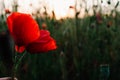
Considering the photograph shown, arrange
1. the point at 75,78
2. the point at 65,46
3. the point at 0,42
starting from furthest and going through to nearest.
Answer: the point at 65,46
the point at 75,78
the point at 0,42

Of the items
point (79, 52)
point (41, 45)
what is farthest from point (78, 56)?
point (41, 45)

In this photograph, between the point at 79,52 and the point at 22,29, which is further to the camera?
the point at 79,52

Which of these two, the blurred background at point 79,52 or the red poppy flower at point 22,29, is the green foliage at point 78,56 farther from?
the red poppy flower at point 22,29

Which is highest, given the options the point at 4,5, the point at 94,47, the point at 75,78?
the point at 4,5

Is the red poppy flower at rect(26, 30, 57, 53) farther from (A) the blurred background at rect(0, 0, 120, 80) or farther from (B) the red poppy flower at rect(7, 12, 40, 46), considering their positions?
(A) the blurred background at rect(0, 0, 120, 80)

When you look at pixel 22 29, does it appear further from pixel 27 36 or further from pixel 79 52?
pixel 79 52

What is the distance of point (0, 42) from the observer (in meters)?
1.09

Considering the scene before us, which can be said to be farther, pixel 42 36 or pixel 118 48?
pixel 118 48

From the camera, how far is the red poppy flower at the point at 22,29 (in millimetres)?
702

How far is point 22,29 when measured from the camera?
71 cm

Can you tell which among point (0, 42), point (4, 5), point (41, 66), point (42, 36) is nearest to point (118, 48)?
point (41, 66)

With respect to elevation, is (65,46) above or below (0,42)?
below

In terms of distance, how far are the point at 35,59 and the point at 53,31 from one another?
335 millimetres

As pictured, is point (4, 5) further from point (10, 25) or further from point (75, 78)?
point (10, 25)
